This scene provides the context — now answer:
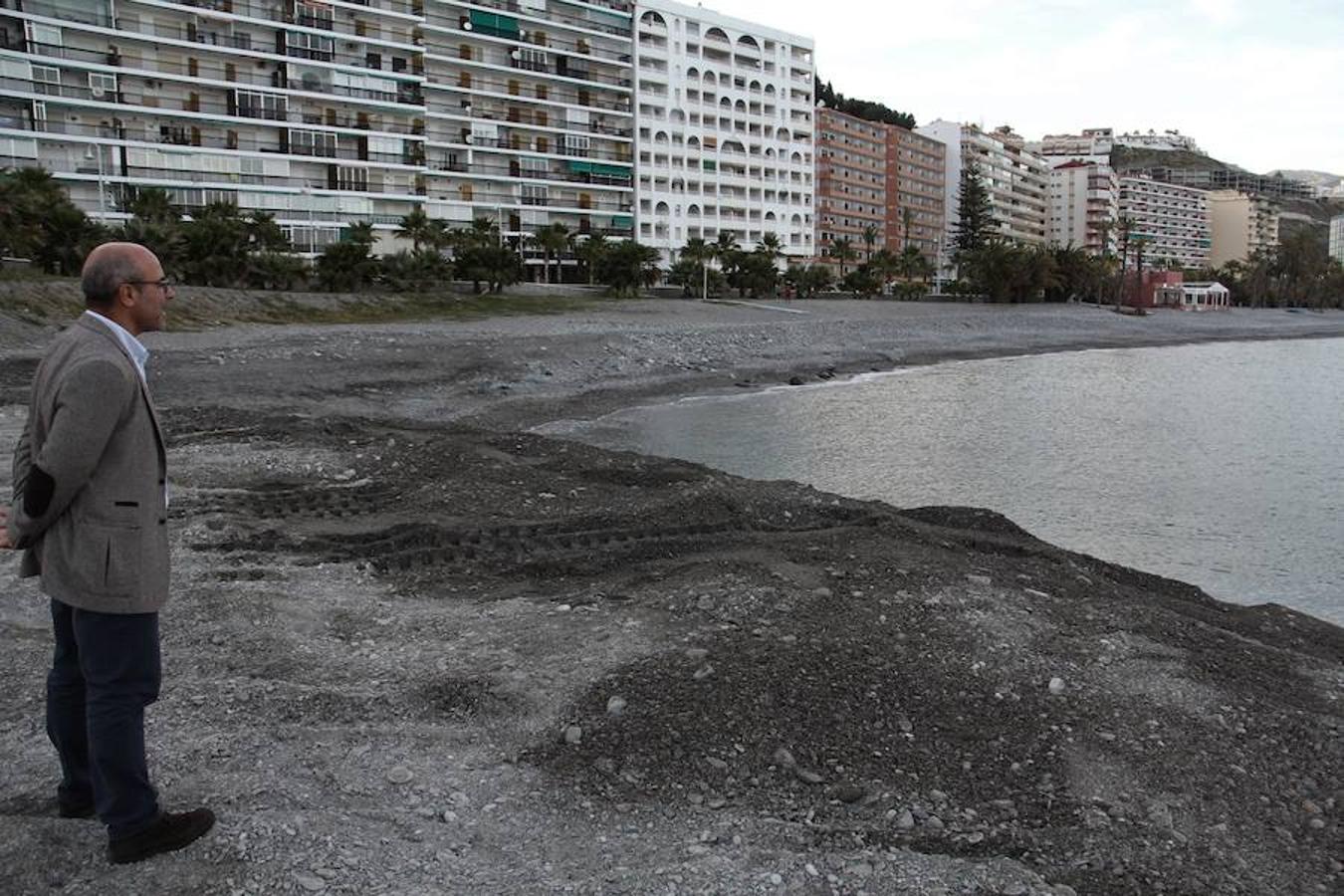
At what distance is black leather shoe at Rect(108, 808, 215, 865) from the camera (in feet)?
13.1

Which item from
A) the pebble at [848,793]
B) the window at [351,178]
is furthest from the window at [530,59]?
the pebble at [848,793]

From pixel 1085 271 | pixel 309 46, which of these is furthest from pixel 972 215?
pixel 309 46

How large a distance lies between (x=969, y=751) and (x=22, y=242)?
42.8m

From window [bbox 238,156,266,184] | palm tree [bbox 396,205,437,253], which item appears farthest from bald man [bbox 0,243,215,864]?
A: window [bbox 238,156,266,184]

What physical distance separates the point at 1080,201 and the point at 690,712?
20193cm

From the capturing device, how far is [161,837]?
160 inches

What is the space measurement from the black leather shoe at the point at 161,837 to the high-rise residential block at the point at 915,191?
136 meters

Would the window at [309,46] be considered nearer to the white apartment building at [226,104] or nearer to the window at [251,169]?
the white apartment building at [226,104]

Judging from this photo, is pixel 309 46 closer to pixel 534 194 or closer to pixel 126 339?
pixel 534 194

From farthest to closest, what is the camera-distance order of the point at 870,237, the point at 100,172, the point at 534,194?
1. the point at 870,237
2. the point at 534,194
3. the point at 100,172

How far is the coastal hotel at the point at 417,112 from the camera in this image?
62.4 meters

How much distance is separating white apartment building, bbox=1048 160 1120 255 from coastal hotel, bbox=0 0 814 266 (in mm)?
92399

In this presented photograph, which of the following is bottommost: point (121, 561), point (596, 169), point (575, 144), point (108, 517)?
point (121, 561)

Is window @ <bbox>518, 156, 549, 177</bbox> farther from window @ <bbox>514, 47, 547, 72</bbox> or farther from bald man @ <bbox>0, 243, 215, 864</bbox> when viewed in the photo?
bald man @ <bbox>0, 243, 215, 864</bbox>
